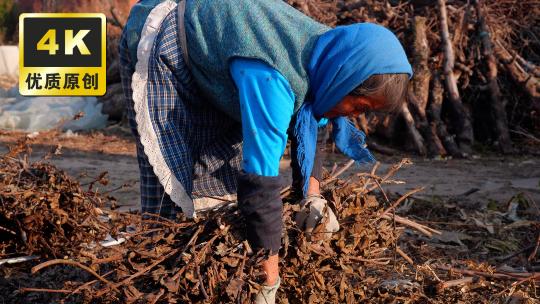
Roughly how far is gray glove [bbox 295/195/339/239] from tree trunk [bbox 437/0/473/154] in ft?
18.3

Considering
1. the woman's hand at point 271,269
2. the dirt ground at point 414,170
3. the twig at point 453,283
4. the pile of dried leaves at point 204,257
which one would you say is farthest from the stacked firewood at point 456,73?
the woman's hand at point 271,269

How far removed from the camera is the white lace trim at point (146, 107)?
7.94ft

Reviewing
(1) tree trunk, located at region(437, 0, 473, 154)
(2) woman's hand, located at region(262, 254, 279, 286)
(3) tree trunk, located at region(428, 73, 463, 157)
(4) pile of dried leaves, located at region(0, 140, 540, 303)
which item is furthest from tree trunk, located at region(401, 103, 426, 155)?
(2) woman's hand, located at region(262, 254, 279, 286)

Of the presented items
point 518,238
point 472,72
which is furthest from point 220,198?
point 472,72

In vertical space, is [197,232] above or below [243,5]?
below

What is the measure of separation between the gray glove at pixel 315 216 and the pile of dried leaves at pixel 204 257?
33 millimetres

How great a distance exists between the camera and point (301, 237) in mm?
2406

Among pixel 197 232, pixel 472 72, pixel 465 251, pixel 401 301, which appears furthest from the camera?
pixel 472 72

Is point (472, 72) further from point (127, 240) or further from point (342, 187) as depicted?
point (127, 240)

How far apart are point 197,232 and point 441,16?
20.0ft

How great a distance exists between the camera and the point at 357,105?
2221mm

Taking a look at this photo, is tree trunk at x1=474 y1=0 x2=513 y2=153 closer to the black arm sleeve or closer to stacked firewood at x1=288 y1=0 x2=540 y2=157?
stacked firewood at x1=288 y1=0 x2=540 y2=157

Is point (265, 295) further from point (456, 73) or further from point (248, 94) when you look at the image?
point (456, 73)

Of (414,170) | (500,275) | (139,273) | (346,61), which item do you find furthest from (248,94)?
(414,170)
